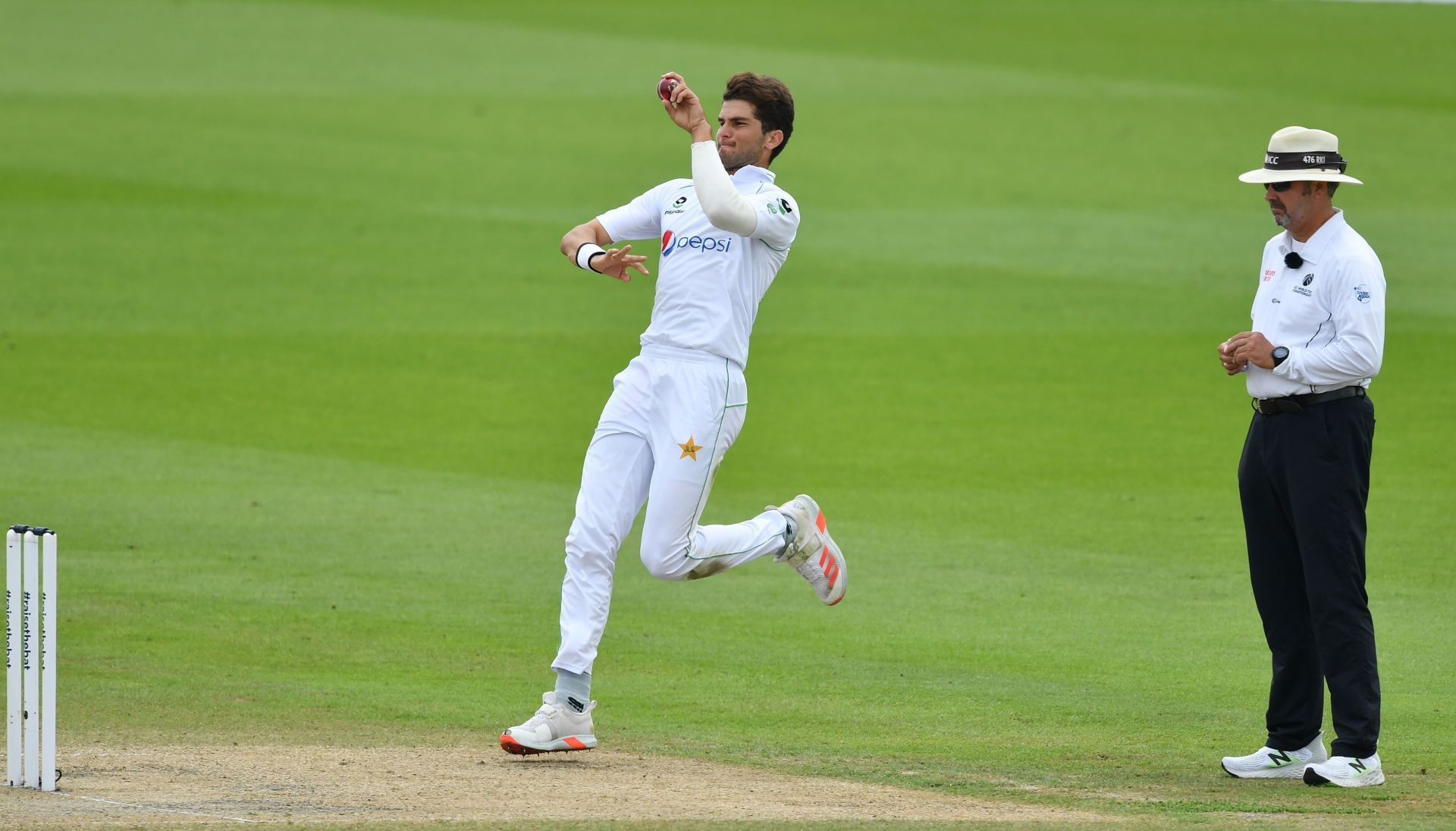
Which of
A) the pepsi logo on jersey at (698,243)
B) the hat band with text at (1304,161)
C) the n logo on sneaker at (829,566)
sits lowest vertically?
the n logo on sneaker at (829,566)

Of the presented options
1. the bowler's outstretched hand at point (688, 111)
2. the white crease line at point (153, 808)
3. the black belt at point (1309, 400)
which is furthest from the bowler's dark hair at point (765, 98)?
the white crease line at point (153, 808)

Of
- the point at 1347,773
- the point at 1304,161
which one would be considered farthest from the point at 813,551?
the point at 1304,161

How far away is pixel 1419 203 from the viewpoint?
32656 millimetres

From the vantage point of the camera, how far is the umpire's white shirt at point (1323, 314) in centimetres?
740

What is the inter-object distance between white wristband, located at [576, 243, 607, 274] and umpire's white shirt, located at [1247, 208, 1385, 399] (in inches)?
106

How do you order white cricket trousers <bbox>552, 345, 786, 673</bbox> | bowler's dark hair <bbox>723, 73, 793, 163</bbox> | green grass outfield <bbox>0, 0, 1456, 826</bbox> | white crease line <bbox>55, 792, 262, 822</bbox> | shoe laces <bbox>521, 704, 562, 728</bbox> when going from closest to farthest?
white crease line <bbox>55, 792, 262, 822</bbox>
shoe laces <bbox>521, 704, 562, 728</bbox>
white cricket trousers <bbox>552, 345, 786, 673</bbox>
bowler's dark hair <bbox>723, 73, 793, 163</bbox>
green grass outfield <bbox>0, 0, 1456, 826</bbox>

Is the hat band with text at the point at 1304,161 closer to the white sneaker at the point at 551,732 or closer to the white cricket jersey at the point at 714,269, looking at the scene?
the white cricket jersey at the point at 714,269

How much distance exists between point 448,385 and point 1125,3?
37.1 m

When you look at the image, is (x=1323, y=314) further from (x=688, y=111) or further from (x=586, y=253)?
(x=586, y=253)

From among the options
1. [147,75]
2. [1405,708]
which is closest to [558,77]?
[147,75]

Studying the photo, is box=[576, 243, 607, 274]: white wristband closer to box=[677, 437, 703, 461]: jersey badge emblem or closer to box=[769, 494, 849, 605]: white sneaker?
box=[677, 437, 703, 461]: jersey badge emblem

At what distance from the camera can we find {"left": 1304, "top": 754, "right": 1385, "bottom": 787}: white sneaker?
7484 mm

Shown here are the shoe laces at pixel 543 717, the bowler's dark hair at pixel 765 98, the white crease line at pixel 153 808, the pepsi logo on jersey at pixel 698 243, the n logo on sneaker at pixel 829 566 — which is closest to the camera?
the white crease line at pixel 153 808

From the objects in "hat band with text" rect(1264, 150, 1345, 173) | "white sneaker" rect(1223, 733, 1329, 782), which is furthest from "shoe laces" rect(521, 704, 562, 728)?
"hat band with text" rect(1264, 150, 1345, 173)
